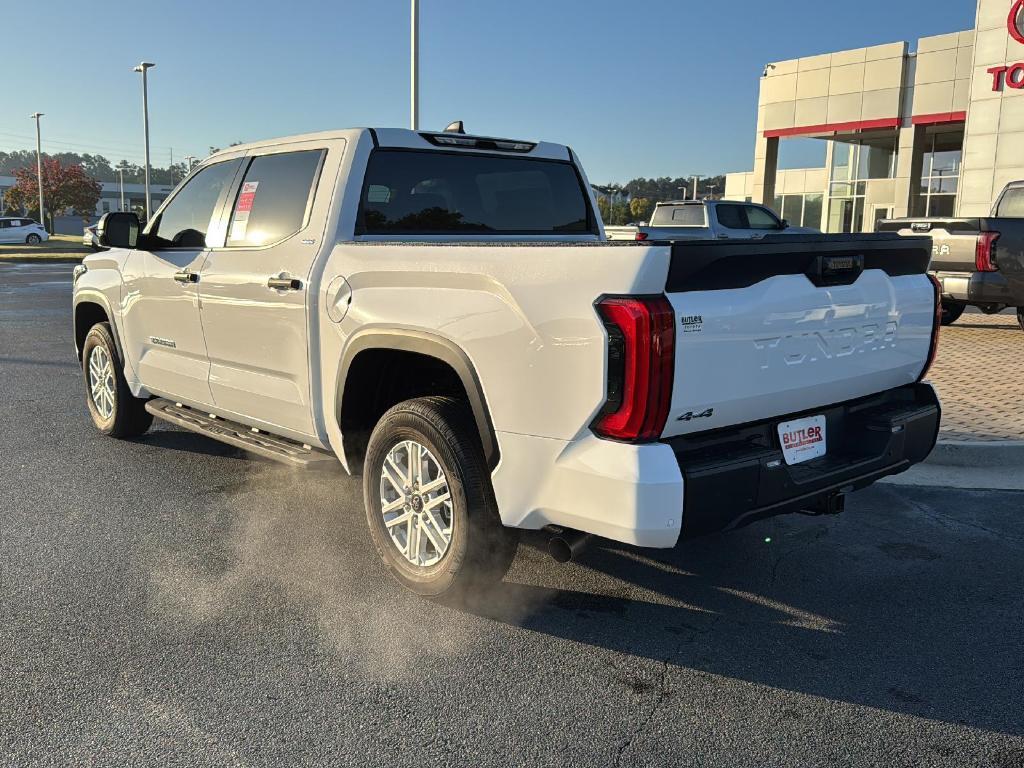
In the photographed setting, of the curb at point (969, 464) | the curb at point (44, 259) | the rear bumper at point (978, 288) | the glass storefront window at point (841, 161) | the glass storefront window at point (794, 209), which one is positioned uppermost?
the glass storefront window at point (841, 161)

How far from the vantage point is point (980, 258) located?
11.0 metres

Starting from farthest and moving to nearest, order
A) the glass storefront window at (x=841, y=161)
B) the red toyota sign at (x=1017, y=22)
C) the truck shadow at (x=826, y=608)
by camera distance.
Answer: the glass storefront window at (x=841, y=161) → the red toyota sign at (x=1017, y=22) → the truck shadow at (x=826, y=608)

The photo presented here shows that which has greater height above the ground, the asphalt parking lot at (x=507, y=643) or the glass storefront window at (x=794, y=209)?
the glass storefront window at (x=794, y=209)

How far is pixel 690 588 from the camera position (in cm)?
409

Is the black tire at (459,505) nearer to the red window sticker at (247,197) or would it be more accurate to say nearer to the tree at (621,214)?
the red window sticker at (247,197)

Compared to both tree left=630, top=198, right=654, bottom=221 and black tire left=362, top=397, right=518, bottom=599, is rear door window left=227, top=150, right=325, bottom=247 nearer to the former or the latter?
black tire left=362, top=397, right=518, bottom=599

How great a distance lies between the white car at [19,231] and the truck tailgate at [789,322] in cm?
5419

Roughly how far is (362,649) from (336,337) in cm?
142

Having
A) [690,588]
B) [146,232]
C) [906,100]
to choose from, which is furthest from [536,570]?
[906,100]

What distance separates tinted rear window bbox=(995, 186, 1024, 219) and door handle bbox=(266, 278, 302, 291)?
11193 millimetres

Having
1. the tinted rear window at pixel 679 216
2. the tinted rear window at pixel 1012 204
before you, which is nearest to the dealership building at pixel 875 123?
the tinted rear window at pixel 679 216

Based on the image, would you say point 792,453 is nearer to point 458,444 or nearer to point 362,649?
point 458,444

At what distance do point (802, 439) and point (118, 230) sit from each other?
14.2ft

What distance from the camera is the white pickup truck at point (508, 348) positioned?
3.07m
